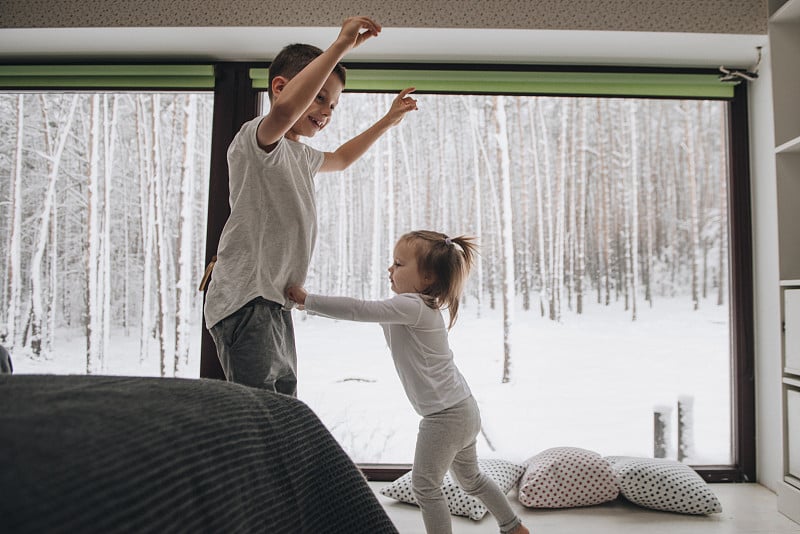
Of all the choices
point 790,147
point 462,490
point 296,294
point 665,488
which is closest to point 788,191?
point 790,147

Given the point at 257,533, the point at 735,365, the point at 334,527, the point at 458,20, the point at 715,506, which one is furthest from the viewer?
the point at 735,365

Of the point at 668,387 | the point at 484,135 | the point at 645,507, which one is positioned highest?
the point at 484,135

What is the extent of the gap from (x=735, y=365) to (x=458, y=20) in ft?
5.81

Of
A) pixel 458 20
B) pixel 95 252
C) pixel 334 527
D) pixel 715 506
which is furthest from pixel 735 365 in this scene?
pixel 95 252

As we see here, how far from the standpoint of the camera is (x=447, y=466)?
163 centimetres

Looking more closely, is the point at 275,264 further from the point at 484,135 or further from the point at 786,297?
the point at 786,297

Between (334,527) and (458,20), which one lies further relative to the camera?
(458,20)

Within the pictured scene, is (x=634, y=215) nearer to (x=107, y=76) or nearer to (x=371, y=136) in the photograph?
(x=371, y=136)

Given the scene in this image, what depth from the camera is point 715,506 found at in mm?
1968

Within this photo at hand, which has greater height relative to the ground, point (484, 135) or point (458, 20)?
point (458, 20)

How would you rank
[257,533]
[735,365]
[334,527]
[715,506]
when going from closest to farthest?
[257,533] < [334,527] < [715,506] < [735,365]

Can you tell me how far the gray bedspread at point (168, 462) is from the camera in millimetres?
422

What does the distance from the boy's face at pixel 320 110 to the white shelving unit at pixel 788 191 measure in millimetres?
1543

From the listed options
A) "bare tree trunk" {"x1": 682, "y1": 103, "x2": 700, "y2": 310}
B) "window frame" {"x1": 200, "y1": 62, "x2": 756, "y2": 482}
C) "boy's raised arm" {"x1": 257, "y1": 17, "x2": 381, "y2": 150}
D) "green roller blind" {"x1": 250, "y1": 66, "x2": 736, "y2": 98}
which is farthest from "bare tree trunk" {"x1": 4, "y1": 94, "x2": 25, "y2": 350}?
"bare tree trunk" {"x1": 682, "y1": 103, "x2": 700, "y2": 310}
